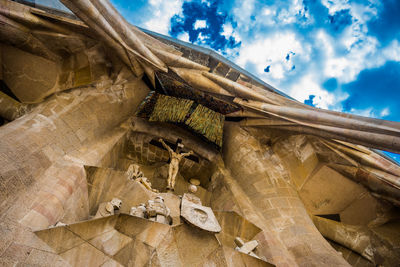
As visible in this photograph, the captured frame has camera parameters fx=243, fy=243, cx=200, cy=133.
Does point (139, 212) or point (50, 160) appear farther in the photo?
point (50, 160)

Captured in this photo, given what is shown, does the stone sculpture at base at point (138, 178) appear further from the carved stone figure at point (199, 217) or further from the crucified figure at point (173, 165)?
the carved stone figure at point (199, 217)

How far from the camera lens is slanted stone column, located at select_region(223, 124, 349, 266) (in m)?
4.36

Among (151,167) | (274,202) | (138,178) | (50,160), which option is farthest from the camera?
(151,167)

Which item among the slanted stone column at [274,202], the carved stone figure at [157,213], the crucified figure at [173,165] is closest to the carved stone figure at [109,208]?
the carved stone figure at [157,213]

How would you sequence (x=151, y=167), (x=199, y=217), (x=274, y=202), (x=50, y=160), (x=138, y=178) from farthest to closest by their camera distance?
(x=151, y=167), (x=274, y=202), (x=138, y=178), (x=50, y=160), (x=199, y=217)

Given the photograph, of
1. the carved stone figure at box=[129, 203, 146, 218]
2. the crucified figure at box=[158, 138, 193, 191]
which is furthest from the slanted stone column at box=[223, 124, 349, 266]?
the carved stone figure at box=[129, 203, 146, 218]

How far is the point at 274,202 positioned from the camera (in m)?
5.57

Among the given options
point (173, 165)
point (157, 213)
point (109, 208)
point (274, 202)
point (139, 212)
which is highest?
point (274, 202)

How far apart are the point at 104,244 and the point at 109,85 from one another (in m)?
4.39

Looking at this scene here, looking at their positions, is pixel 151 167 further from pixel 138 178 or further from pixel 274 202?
pixel 274 202

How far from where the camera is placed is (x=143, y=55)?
5.91 meters

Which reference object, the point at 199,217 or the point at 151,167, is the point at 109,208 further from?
the point at 151,167

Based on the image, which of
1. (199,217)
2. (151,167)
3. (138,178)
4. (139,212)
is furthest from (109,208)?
(151,167)

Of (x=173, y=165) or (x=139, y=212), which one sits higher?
(x=173, y=165)
